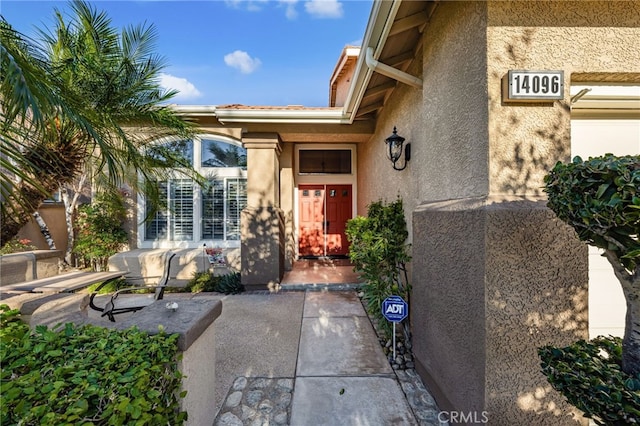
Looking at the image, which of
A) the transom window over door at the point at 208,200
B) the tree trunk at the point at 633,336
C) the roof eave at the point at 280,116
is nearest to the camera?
Answer: the tree trunk at the point at 633,336

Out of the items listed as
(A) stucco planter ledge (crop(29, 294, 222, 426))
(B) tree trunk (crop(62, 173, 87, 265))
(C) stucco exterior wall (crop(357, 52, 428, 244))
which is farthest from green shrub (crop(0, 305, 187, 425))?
(B) tree trunk (crop(62, 173, 87, 265))

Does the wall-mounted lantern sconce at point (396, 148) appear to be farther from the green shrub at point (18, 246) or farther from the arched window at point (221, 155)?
the green shrub at point (18, 246)

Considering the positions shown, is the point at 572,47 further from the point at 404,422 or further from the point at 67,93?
the point at 67,93

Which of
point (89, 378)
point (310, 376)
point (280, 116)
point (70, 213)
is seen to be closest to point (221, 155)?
point (280, 116)

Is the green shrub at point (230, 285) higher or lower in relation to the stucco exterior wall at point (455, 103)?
lower

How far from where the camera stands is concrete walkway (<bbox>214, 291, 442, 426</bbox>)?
241 cm

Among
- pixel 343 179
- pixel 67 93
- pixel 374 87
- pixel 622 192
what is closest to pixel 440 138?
pixel 622 192

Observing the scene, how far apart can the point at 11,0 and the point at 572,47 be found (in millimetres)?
5675

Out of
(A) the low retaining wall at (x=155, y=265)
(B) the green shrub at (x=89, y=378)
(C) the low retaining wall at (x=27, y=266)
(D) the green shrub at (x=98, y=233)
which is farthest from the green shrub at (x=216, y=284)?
(B) the green shrub at (x=89, y=378)

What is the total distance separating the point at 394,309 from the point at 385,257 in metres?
0.90

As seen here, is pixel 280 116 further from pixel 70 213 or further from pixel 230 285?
pixel 70 213

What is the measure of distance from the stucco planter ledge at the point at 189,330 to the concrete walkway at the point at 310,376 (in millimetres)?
513

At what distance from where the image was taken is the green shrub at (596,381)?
1.16 metres

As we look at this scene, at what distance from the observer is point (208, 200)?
7.20 metres
